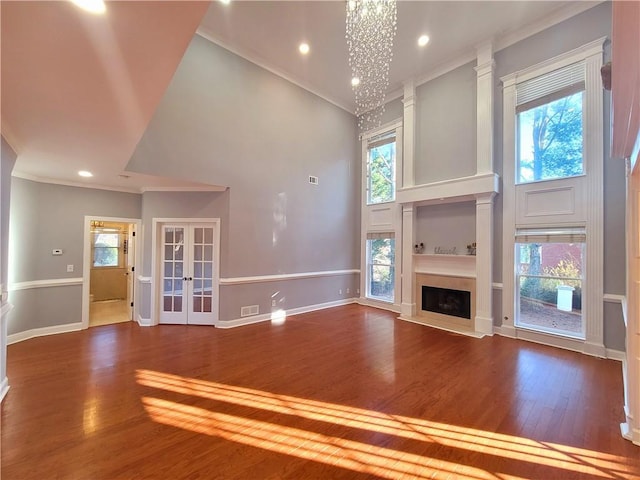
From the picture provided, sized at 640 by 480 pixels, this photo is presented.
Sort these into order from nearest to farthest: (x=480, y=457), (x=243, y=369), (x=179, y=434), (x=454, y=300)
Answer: (x=480, y=457) → (x=179, y=434) → (x=243, y=369) → (x=454, y=300)

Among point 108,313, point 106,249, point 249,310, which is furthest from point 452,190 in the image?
point 106,249

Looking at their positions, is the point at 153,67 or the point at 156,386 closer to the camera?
the point at 153,67

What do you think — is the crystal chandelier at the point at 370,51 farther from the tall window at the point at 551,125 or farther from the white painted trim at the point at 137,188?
the white painted trim at the point at 137,188

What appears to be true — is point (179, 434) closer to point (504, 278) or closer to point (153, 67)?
point (153, 67)

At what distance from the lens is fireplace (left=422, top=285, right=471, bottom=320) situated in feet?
17.7

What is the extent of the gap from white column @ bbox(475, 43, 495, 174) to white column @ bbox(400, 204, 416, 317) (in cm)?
164

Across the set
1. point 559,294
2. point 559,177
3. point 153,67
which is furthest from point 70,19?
point 559,294

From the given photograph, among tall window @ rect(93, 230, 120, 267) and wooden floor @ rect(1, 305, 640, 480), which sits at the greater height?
tall window @ rect(93, 230, 120, 267)

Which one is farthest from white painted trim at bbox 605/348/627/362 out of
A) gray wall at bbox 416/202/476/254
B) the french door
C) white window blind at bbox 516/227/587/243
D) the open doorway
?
the open doorway

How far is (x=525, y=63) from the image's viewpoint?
4.79 m

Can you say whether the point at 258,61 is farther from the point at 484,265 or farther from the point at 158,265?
the point at 484,265

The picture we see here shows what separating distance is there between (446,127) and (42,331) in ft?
27.7

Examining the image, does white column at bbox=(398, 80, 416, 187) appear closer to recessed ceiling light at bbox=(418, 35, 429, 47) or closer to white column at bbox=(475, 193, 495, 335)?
recessed ceiling light at bbox=(418, 35, 429, 47)

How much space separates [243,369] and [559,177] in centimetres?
560
